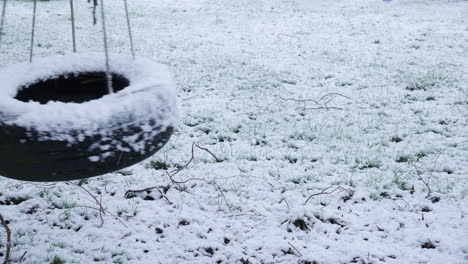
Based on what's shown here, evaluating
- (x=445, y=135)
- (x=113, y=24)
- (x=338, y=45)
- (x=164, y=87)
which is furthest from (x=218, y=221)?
(x=113, y=24)

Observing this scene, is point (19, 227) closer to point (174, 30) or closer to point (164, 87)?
point (164, 87)

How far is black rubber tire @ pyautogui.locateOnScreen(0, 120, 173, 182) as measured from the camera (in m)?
1.63

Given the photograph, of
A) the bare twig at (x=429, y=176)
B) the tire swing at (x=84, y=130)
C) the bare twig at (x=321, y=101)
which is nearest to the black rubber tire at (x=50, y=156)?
the tire swing at (x=84, y=130)

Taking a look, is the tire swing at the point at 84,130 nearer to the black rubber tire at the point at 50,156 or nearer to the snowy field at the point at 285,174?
the black rubber tire at the point at 50,156

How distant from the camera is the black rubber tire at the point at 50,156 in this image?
5.36ft

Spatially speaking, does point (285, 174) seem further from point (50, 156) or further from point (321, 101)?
point (50, 156)

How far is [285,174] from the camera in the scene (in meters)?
3.35

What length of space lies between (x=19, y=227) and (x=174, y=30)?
20.5ft

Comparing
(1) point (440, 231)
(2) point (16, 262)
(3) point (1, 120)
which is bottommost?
(2) point (16, 262)

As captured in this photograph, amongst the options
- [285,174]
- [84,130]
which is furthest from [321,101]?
[84,130]

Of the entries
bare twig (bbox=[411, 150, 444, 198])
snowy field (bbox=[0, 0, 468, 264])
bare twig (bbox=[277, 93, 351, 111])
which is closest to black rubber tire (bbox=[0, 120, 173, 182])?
snowy field (bbox=[0, 0, 468, 264])

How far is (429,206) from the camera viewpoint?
2.91 meters

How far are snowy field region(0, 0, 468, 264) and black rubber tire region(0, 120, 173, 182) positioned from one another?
0.91 meters

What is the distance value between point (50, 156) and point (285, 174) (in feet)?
6.84
